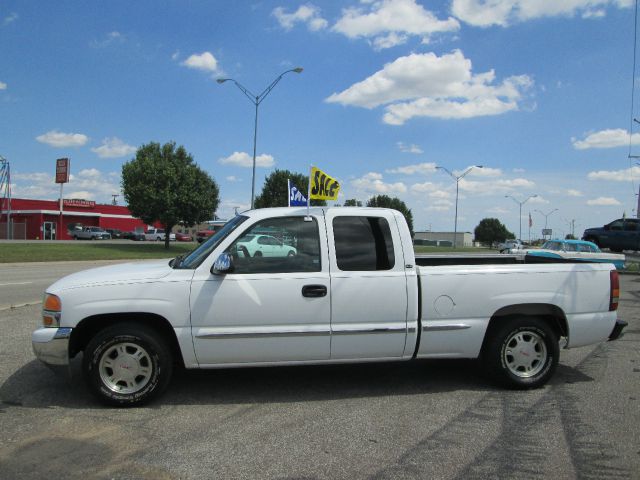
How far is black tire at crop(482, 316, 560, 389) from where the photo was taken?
16.8 feet

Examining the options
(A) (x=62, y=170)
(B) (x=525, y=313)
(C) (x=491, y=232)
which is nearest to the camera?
(B) (x=525, y=313)

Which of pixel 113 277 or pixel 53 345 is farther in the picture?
pixel 113 277

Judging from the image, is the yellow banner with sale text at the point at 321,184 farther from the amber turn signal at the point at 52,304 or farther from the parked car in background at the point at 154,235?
the parked car in background at the point at 154,235

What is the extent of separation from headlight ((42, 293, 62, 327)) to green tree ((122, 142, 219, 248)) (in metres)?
33.8

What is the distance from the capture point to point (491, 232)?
389ft

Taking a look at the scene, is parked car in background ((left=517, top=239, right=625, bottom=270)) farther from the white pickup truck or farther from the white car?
the white car

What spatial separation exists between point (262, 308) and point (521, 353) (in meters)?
2.57

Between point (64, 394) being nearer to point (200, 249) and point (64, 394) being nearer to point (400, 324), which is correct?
point (200, 249)

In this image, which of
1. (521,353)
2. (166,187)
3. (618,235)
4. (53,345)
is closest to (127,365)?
(53,345)

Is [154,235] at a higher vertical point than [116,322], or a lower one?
higher

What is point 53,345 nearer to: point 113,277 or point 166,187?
point 113,277

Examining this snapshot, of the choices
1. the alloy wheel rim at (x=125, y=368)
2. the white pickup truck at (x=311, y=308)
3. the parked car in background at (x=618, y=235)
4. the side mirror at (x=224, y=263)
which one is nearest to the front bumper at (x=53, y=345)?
the white pickup truck at (x=311, y=308)

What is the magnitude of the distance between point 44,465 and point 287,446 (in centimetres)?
159

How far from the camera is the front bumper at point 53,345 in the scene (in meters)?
4.43
